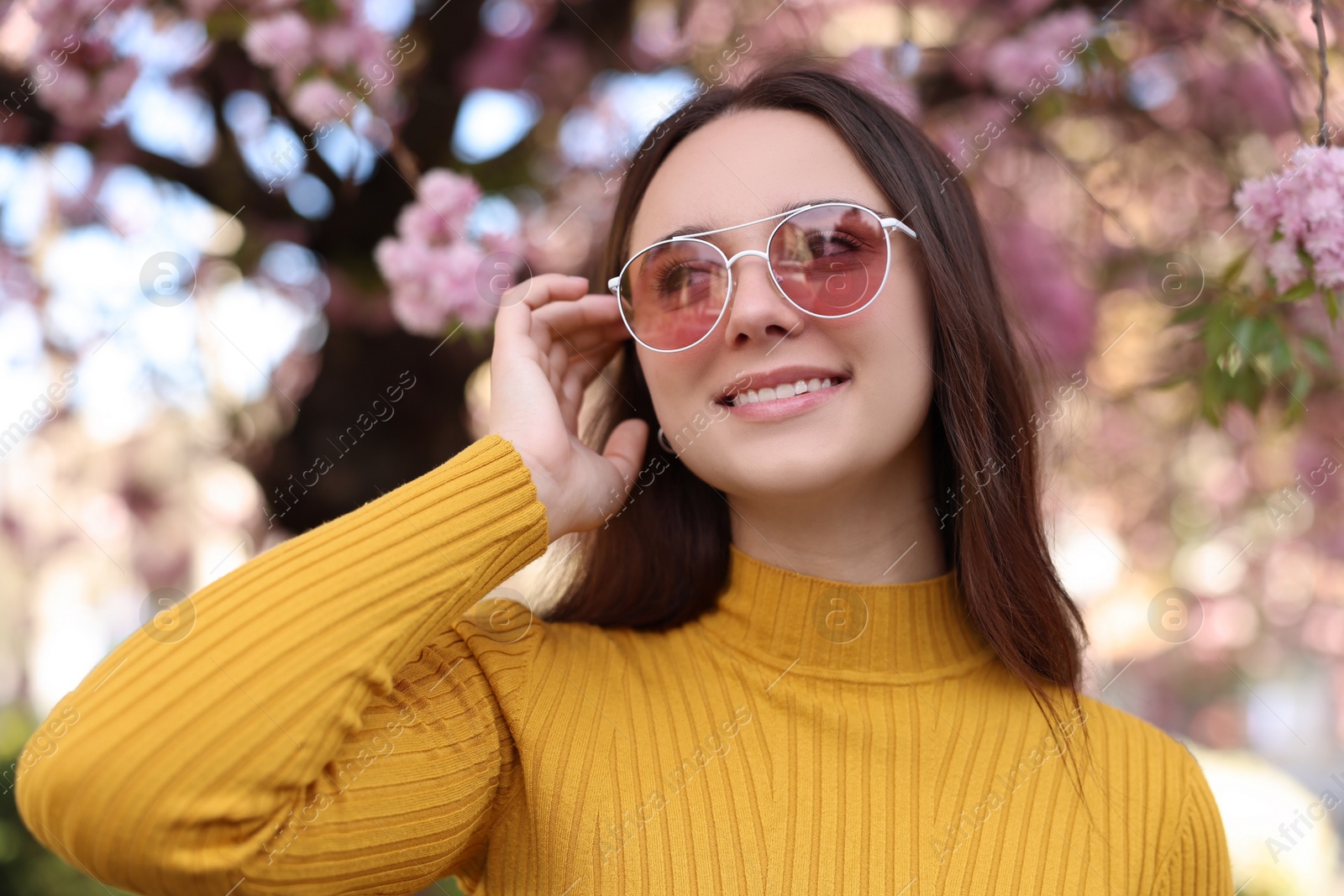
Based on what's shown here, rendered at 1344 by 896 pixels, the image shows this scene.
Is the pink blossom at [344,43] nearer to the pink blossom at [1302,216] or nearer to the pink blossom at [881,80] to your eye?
the pink blossom at [881,80]

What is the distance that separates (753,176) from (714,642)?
0.65 m

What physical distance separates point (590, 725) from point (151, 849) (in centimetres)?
49

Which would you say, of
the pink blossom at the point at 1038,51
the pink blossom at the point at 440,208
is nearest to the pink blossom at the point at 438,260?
the pink blossom at the point at 440,208

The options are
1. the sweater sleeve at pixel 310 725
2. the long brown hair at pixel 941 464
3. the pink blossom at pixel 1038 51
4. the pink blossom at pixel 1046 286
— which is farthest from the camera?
the pink blossom at pixel 1046 286

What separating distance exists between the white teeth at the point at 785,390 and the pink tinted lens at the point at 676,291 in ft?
0.34

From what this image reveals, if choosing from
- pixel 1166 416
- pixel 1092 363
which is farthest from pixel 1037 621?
pixel 1166 416

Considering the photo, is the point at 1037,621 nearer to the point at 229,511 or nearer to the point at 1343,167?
the point at 1343,167

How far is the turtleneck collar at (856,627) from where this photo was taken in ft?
4.25

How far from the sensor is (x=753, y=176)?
1256 millimetres

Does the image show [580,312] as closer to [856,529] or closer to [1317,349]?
[856,529]

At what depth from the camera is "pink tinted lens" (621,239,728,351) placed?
48.2 inches

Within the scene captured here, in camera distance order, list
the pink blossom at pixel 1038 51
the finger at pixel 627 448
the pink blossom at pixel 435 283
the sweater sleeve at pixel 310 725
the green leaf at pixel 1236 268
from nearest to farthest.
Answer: the sweater sleeve at pixel 310 725
the finger at pixel 627 448
the green leaf at pixel 1236 268
the pink blossom at pixel 435 283
the pink blossom at pixel 1038 51

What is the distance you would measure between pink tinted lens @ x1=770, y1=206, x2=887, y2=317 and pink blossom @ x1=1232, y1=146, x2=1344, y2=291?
0.67m

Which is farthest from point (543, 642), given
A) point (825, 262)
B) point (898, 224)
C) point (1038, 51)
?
point (1038, 51)
